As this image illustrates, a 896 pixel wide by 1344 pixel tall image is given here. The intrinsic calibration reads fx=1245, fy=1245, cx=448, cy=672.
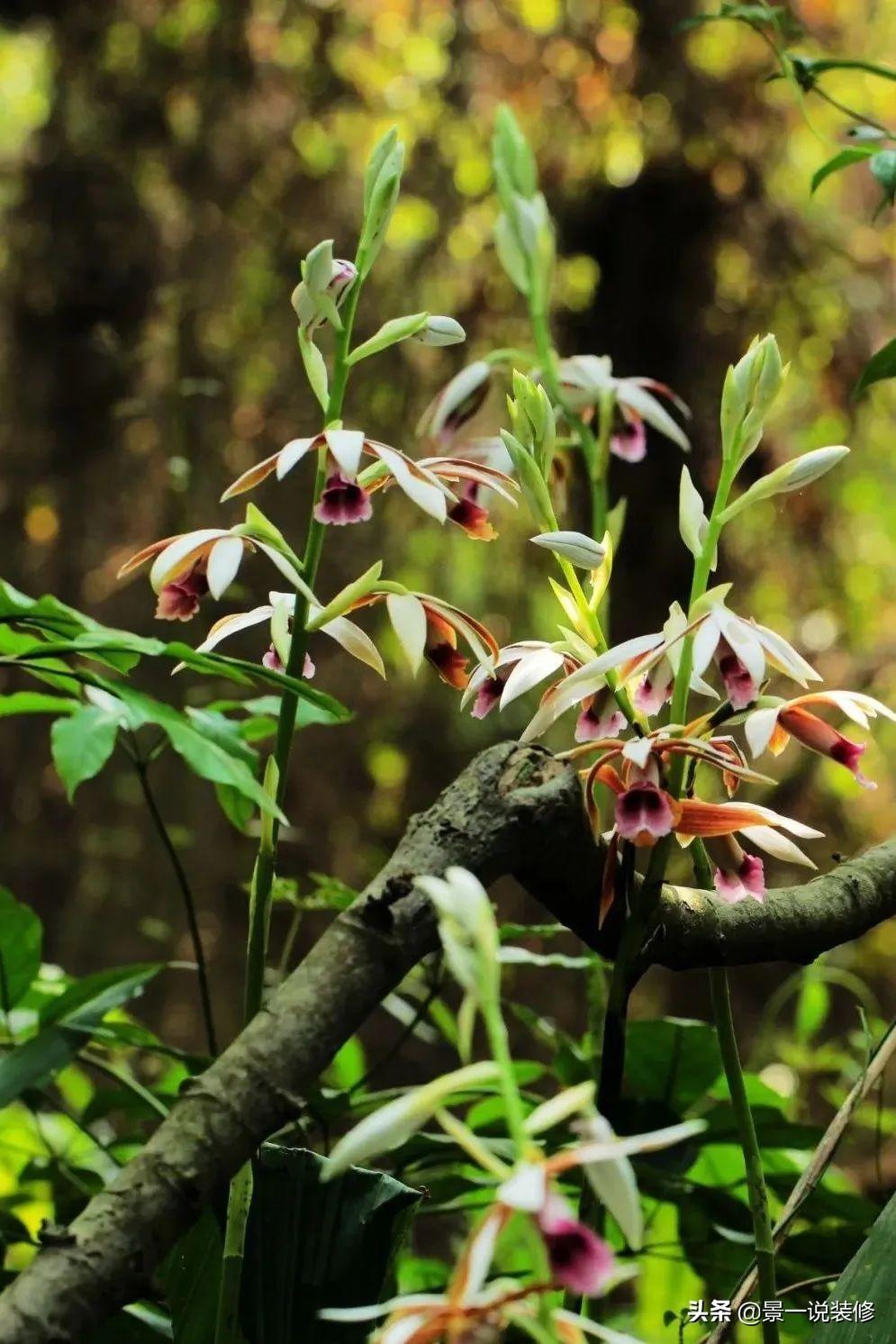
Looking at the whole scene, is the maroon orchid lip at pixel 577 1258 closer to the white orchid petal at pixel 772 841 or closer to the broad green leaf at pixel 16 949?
the white orchid petal at pixel 772 841

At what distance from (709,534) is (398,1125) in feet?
0.92

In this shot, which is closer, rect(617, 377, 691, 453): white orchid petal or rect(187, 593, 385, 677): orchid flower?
rect(187, 593, 385, 677): orchid flower

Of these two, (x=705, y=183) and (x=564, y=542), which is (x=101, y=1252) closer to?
(x=564, y=542)

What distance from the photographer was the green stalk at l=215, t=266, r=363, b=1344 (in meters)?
0.48

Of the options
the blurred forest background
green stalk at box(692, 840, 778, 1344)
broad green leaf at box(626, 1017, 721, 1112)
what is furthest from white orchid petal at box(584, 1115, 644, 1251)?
the blurred forest background

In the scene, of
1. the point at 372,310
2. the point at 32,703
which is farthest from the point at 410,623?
the point at 372,310

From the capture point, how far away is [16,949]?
0.77m

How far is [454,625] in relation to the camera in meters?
0.56

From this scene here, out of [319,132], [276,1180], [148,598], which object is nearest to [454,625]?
[276,1180]

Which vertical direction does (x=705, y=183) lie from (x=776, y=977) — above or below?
above

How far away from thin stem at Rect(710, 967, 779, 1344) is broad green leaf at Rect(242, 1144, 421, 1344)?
0.14m

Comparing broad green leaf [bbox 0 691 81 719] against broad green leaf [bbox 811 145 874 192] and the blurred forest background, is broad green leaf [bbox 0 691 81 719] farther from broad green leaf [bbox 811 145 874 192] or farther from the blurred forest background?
the blurred forest background

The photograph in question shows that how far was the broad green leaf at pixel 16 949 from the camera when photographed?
29.7 inches

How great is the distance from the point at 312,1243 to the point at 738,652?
12.1 inches
